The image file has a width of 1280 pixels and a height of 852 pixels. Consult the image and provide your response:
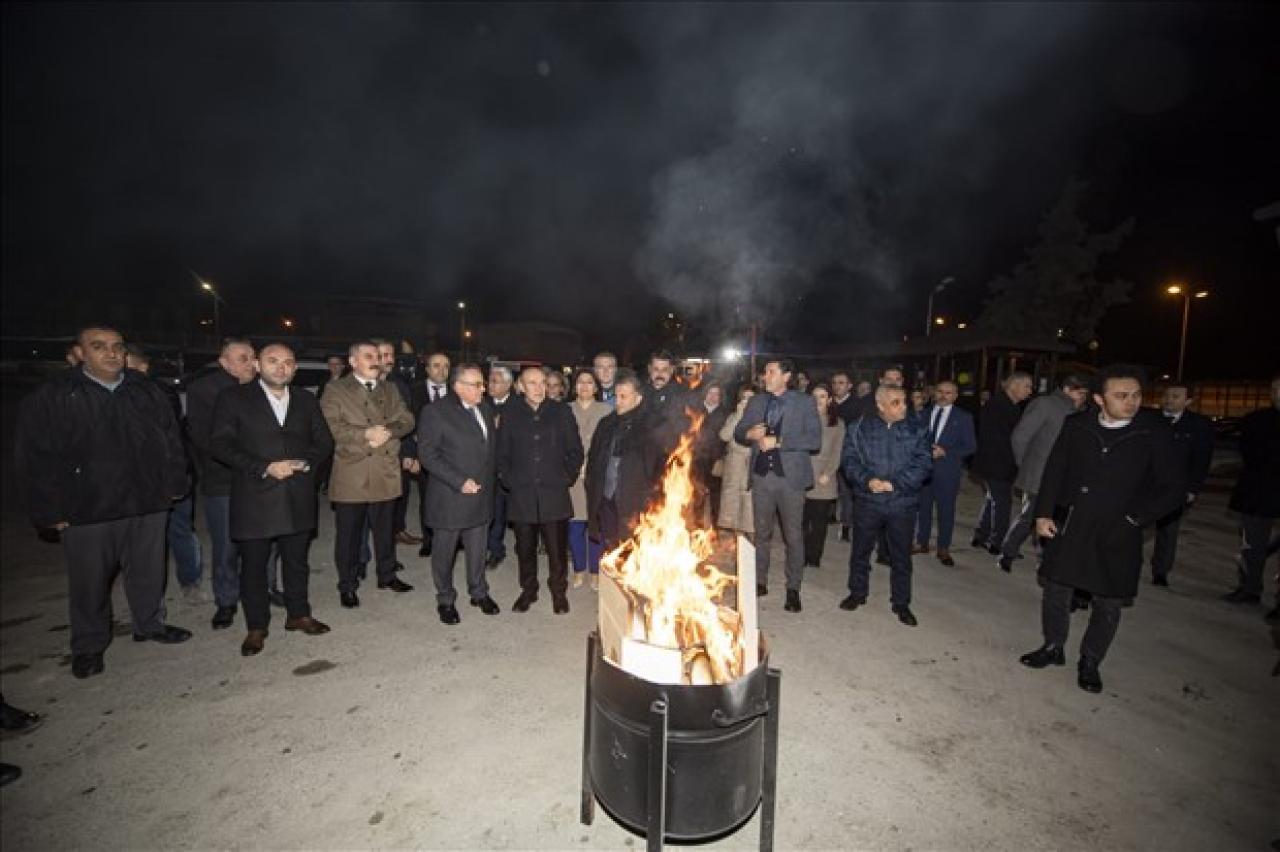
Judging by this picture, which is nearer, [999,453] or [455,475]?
[455,475]

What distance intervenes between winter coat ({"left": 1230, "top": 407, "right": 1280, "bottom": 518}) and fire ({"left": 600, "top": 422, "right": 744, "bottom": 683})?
597 cm

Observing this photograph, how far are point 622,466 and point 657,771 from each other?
343 cm

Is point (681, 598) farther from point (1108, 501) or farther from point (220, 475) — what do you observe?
point (220, 475)

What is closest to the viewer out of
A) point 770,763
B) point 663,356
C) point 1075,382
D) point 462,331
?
point 770,763

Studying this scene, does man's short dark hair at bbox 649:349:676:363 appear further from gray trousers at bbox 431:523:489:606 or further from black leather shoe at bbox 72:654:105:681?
black leather shoe at bbox 72:654:105:681

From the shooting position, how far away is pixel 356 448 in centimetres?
529

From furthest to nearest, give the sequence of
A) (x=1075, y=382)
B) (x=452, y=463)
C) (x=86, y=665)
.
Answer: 1. (x=1075, y=382)
2. (x=452, y=463)
3. (x=86, y=665)

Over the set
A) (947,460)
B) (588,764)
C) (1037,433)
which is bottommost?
(588,764)

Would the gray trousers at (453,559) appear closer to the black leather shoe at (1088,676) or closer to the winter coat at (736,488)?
the winter coat at (736,488)

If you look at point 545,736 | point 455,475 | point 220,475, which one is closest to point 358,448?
point 455,475

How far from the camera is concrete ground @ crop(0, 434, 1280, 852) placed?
2893 millimetres

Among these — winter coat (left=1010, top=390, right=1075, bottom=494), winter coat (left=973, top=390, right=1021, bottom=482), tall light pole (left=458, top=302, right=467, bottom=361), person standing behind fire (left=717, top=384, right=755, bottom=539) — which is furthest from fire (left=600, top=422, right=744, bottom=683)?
tall light pole (left=458, top=302, right=467, bottom=361)

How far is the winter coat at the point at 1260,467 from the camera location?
18.9 feet

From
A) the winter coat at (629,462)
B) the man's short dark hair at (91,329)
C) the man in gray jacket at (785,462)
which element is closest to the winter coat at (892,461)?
the man in gray jacket at (785,462)
